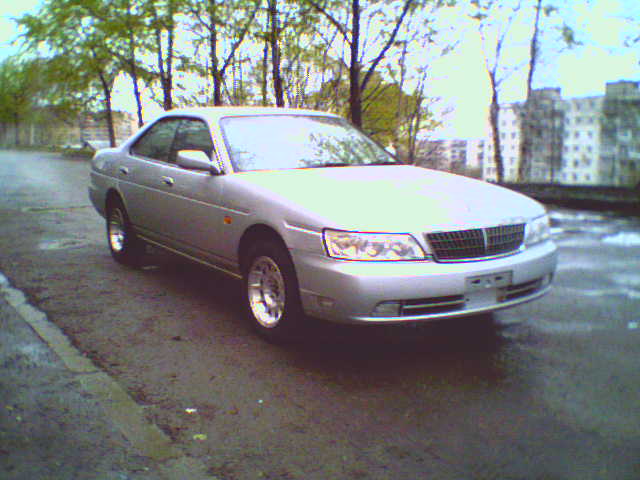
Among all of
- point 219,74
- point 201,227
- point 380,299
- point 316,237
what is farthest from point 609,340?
point 219,74

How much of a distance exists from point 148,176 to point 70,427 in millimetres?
3189

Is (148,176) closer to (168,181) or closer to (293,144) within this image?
(168,181)

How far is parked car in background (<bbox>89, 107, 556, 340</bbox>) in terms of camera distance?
3594 mm

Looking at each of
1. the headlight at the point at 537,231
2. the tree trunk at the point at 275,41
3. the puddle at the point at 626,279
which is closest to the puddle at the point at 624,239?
the puddle at the point at 626,279

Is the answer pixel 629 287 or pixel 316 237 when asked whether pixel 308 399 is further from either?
pixel 629 287

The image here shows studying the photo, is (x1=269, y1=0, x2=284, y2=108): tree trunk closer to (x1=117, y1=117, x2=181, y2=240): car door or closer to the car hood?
(x1=117, y1=117, x2=181, y2=240): car door

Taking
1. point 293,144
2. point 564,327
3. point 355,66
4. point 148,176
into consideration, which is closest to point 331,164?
point 293,144

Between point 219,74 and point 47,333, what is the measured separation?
1804cm

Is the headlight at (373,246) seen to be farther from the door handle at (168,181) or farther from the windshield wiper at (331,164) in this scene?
the door handle at (168,181)

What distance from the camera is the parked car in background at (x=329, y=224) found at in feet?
11.8

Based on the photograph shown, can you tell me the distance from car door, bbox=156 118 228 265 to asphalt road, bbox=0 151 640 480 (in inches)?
21.3

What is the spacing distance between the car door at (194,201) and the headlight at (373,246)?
1.28 m

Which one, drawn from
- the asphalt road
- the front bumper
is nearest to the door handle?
the asphalt road

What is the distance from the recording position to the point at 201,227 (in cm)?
491
